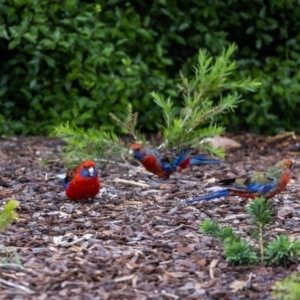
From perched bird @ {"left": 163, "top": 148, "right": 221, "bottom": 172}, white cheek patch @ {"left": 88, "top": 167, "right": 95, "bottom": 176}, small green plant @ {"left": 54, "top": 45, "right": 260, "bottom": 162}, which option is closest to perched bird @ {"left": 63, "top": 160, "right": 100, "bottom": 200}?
white cheek patch @ {"left": 88, "top": 167, "right": 95, "bottom": 176}

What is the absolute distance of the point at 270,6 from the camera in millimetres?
8625

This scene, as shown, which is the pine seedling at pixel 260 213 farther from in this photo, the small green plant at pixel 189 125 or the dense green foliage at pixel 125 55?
the dense green foliage at pixel 125 55

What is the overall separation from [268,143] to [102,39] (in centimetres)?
194

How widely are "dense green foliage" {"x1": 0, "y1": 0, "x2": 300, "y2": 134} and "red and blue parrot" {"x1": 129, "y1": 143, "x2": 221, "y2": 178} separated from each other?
180 centimetres

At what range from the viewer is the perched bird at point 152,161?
6164mm

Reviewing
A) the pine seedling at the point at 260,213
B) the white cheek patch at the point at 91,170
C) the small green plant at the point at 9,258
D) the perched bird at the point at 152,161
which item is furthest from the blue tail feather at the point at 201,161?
the small green plant at the point at 9,258

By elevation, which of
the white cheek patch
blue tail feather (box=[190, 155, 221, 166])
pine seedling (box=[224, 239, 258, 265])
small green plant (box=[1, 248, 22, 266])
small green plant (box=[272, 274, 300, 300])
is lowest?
blue tail feather (box=[190, 155, 221, 166])

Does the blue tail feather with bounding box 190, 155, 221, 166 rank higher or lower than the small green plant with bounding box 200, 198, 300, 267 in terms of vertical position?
lower

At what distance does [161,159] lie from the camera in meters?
6.16

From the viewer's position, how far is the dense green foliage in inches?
311

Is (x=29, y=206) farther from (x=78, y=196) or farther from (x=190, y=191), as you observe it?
(x=190, y=191)

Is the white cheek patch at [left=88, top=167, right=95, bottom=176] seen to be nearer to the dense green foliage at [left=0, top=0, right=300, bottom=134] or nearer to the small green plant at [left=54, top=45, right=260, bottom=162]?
the small green plant at [left=54, top=45, right=260, bottom=162]

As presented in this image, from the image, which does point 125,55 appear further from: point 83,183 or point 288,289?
point 288,289

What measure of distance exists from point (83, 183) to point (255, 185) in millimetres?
1094
